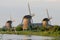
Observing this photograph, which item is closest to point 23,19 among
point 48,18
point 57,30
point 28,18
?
point 28,18

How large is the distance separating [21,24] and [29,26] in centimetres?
298

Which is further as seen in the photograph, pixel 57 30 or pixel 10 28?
pixel 10 28

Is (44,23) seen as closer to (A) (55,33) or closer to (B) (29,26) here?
(B) (29,26)

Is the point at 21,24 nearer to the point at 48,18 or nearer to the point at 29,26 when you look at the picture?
the point at 29,26

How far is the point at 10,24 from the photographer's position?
82.4 meters

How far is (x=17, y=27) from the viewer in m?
74.2

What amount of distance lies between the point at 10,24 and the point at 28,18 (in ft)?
23.0

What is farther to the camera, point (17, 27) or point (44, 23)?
point (44, 23)

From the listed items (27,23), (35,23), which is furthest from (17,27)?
(35,23)

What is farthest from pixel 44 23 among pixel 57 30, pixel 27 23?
pixel 57 30

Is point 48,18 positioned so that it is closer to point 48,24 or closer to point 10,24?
point 48,24

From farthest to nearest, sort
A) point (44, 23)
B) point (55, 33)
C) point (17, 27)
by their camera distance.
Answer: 1. point (44, 23)
2. point (17, 27)
3. point (55, 33)

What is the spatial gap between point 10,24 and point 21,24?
20.7 feet

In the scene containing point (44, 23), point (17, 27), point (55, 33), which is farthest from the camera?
point (44, 23)
